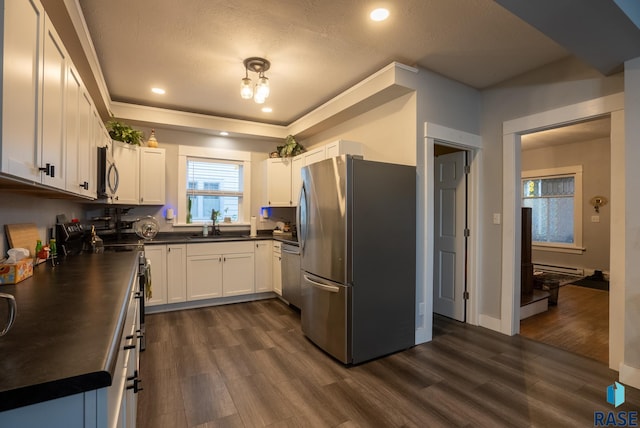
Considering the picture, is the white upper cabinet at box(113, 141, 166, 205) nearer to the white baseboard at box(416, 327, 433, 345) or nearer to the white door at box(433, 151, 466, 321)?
the white baseboard at box(416, 327, 433, 345)

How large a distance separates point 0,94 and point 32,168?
37cm

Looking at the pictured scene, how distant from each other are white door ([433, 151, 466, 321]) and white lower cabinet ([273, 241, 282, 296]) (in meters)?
2.05

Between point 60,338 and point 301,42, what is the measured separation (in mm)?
2507

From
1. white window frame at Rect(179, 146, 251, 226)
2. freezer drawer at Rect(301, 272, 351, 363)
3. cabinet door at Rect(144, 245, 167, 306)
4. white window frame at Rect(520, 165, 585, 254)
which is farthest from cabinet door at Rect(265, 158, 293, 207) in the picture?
white window frame at Rect(520, 165, 585, 254)

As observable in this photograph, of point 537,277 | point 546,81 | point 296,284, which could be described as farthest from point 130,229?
point 537,277

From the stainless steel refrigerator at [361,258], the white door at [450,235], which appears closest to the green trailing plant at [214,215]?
the stainless steel refrigerator at [361,258]

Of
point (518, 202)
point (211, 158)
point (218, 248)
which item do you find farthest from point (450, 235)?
point (211, 158)

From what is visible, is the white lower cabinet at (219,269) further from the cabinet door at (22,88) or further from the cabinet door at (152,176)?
the cabinet door at (22,88)

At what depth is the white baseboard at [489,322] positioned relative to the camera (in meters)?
3.24

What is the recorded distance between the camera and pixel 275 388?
7.23ft

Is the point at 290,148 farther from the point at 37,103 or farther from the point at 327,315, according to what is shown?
the point at 37,103

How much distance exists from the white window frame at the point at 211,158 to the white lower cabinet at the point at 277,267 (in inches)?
33.1

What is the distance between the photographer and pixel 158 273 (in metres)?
3.78

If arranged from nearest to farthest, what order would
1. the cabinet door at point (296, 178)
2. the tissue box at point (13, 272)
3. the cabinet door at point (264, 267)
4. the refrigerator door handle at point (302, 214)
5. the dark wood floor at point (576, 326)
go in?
the tissue box at point (13, 272)
the dark wood floor at point (576, 326)
the refrigerator door handle at point (302, 214)
the cabinet door at point (264, 267)
the cabinet door at point (296, 178)
